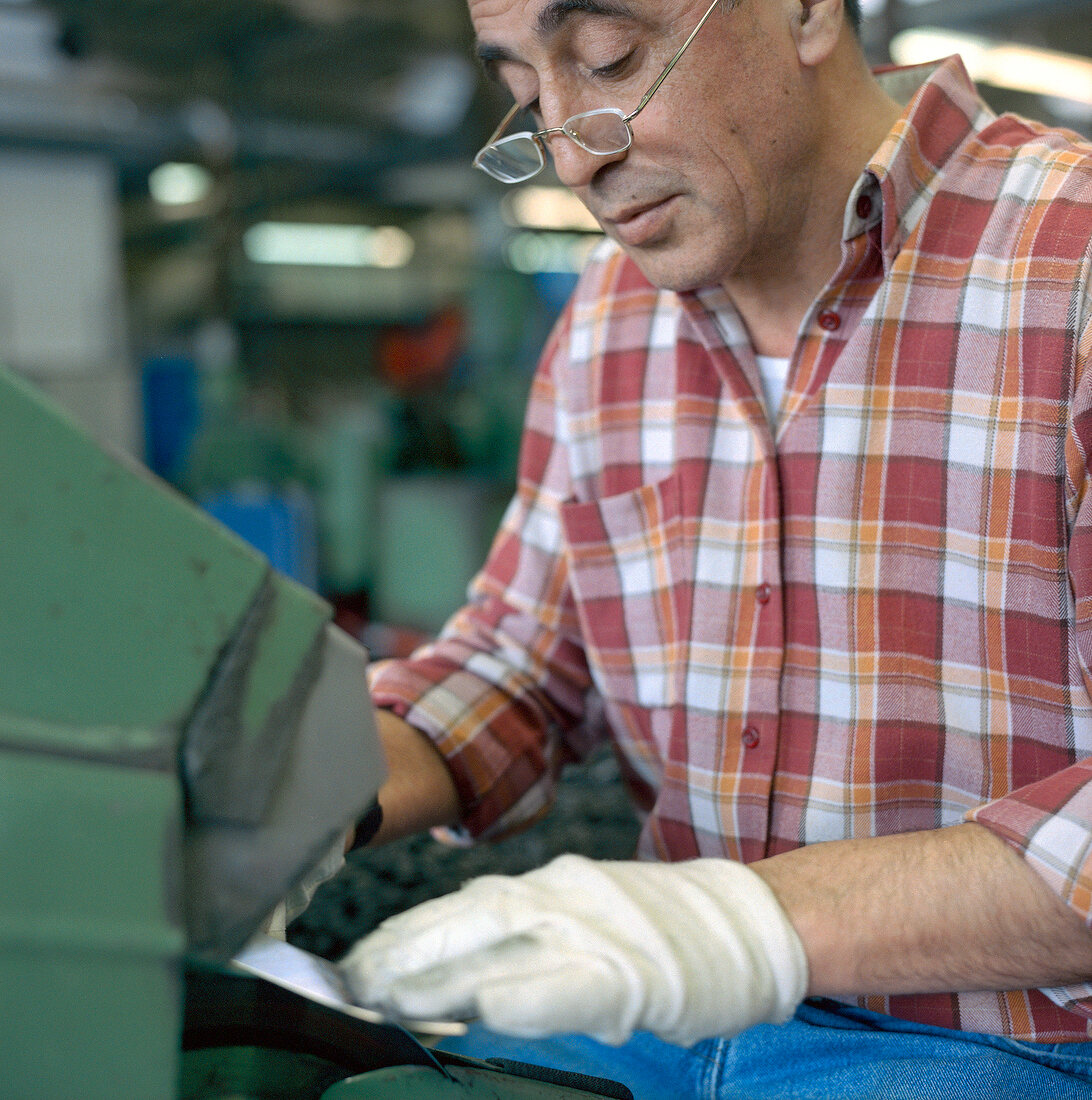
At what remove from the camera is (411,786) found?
1.27 meters

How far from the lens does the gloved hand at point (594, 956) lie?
2.43ft

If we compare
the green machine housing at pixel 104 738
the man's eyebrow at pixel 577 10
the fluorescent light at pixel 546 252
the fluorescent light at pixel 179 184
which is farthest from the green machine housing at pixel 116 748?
the fluorescent light at pixel 546 252

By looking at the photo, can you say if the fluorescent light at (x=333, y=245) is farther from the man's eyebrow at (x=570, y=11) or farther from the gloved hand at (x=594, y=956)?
the gloved hand at (x=594, y=956)

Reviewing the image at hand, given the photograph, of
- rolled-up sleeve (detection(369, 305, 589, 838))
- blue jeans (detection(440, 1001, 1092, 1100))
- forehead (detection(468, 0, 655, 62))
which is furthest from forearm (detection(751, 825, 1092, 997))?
forehead (detection(468, 0, 655, 62))

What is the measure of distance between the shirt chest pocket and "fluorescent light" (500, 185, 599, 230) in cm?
863

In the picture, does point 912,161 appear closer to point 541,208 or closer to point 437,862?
point 437,862

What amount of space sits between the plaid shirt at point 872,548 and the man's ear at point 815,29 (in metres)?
0.12

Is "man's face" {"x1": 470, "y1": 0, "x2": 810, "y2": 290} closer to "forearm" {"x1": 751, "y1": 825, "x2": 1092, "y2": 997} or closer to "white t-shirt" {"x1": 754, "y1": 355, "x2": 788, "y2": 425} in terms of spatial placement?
"white t-shirt" {"x1": 754, "y1": 355, "x2": 788, "y2": 425}

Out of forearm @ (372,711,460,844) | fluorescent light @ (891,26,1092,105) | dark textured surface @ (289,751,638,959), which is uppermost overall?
fluorescent light @ (891,26,1092,105)

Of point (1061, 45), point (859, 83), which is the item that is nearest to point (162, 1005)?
Result: point (859, 83)

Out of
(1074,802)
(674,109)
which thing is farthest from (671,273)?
(1074,802)

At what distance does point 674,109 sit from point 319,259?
40.8 feet

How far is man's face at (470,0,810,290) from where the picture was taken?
1.09 m

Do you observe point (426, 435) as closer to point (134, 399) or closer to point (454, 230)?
point (134, 399)
